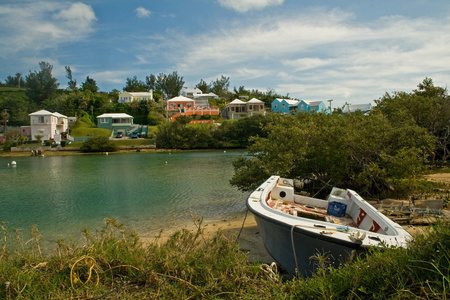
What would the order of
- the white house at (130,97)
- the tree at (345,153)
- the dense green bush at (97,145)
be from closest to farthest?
1. the tree at (345,153)
2. the dense green bush at (97,145)
3. the white house at (130,97)

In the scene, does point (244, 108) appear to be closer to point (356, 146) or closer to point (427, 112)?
point (427, 112)

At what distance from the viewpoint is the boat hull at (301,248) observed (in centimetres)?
489

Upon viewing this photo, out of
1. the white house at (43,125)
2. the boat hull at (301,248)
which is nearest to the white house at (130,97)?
the white house at (43,125)

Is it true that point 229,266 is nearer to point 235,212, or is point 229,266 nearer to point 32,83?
point 235,212

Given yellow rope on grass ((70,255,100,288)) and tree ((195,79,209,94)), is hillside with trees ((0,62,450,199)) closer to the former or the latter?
yellow rope on grass ((70,255,100,288))

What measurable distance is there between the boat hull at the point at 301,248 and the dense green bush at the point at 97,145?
55523mm

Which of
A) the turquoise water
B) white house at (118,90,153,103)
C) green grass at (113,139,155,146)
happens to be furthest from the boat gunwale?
white house at (118,90,153,103)

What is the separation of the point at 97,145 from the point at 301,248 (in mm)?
57225

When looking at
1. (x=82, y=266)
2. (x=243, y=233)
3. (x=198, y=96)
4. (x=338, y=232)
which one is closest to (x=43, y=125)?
(x=198, y=96)

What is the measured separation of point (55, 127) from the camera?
66.4m

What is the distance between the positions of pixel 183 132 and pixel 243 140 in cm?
1204

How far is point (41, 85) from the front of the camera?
97.8 meters

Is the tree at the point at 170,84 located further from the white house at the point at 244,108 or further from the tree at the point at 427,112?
the tree at the point at 427,112

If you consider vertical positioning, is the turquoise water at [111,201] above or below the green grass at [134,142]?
below
